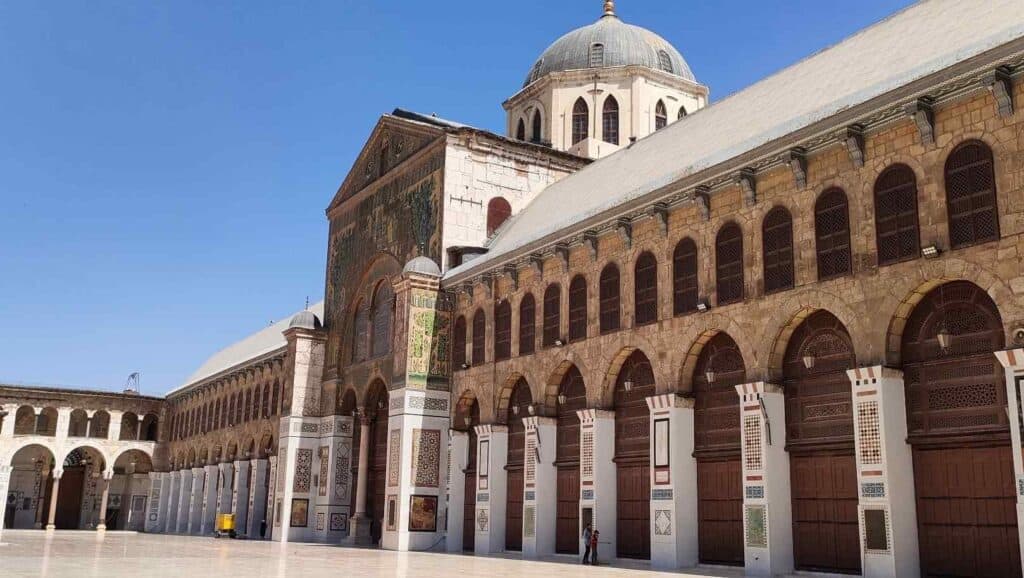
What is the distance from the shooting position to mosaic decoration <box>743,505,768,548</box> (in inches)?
707

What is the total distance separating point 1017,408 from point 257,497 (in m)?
34.7

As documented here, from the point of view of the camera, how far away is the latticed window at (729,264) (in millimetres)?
19938

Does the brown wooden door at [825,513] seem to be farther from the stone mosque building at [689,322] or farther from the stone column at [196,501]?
the stone column at [196,501]

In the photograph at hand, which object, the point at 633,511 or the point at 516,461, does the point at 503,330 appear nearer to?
the point at 516,461

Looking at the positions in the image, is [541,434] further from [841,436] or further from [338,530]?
[338,530]

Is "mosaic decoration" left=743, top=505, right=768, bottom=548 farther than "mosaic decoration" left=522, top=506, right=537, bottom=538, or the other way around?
"mosaic decoration" left=522, top=506, right=537, bottom=538

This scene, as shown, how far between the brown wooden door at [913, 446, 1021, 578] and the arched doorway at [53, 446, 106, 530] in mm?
56858

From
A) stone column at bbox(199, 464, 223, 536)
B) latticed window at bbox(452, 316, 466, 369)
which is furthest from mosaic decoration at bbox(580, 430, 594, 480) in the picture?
stone column at bbox(199, 464, 223, 536)

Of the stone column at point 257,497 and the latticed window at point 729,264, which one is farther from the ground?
the latticed window at point 729,264

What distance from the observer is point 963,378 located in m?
15.7

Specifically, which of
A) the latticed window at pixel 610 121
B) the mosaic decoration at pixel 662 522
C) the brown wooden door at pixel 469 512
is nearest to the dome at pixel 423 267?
the brown wooden door at pixel 469 512

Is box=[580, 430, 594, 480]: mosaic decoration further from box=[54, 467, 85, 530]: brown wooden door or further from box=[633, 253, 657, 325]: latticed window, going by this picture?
box=[54, 467, 85, 530]: brown wooden door

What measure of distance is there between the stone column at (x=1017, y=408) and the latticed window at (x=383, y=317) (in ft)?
71.1

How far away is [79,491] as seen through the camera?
2484 inches
